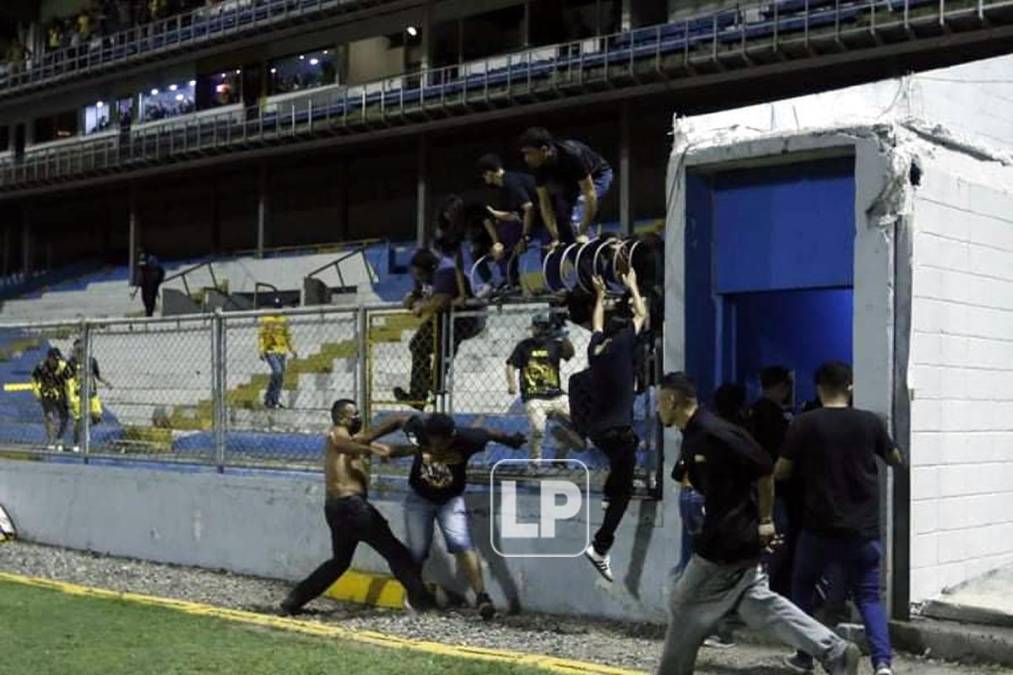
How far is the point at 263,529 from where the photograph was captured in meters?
10.6

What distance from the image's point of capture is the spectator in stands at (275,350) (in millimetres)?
10570

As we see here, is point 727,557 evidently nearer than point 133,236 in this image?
Yes

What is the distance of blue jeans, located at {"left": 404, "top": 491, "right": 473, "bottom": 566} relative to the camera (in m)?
8.91

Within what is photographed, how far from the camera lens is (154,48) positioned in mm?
36875

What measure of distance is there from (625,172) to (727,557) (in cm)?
2123

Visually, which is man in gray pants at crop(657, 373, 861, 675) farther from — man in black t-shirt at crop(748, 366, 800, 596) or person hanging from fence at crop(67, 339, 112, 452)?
person hanging from fence at crop(67, 339, 112, 452)

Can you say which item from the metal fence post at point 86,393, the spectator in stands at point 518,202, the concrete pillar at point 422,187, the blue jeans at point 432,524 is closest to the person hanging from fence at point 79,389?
the metal fence post at point 86,393

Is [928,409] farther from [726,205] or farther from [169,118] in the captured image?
[169,118]

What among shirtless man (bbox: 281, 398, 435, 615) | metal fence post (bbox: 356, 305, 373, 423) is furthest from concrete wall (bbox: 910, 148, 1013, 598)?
metal fence post (bbox: 356, 305, 373, 423)

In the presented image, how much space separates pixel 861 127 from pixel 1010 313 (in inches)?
69.0

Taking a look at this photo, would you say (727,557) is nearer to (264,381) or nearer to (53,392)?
(264,381)

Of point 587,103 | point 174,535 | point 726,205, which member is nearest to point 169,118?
point 587,103

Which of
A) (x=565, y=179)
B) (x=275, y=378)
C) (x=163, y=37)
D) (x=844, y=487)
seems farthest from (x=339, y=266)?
(x=844, y=487)

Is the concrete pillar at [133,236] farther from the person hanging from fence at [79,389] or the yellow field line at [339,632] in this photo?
the yellow field line at [339,632]
